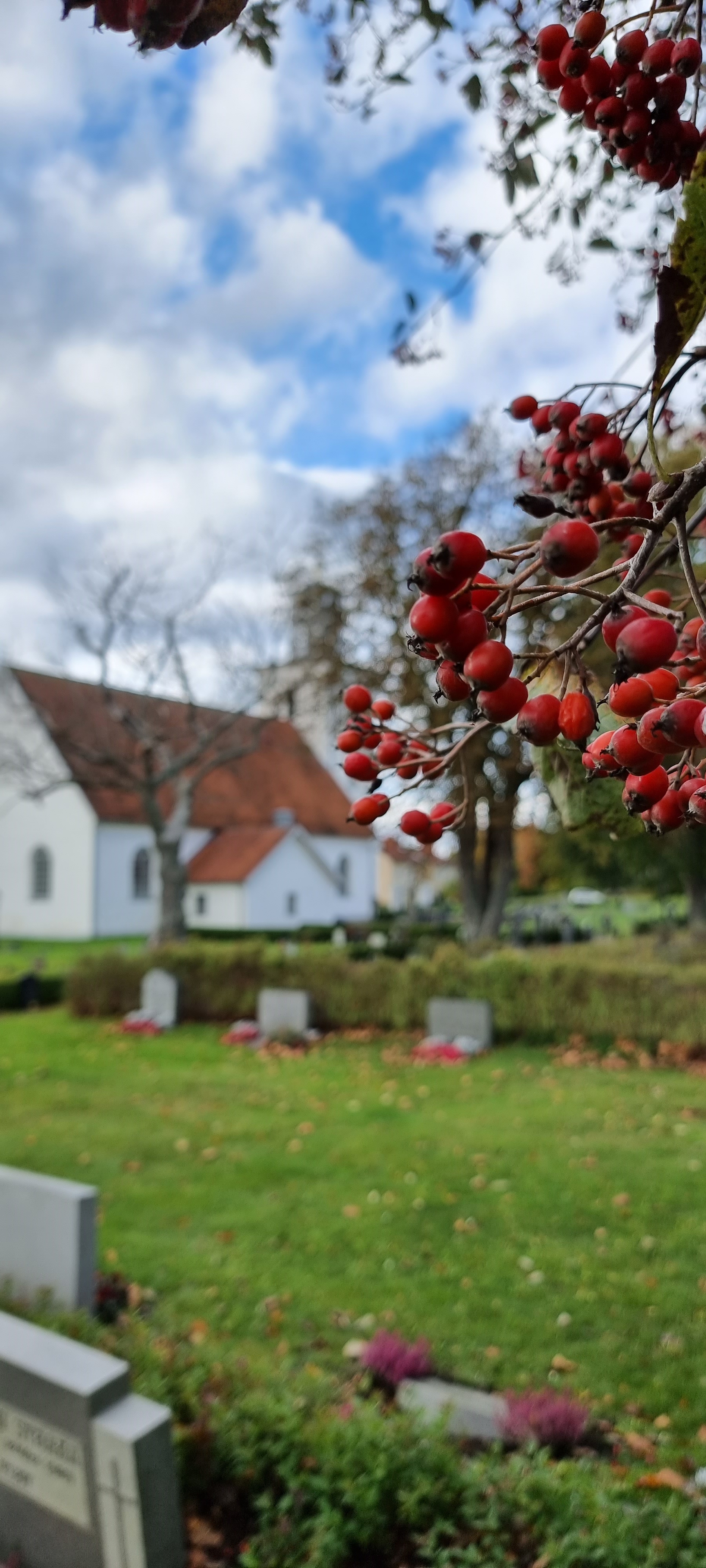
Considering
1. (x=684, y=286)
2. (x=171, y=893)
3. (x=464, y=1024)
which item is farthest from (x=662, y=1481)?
(x=171, y=893)

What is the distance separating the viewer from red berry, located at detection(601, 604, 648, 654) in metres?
0.96

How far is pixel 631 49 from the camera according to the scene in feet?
4.30

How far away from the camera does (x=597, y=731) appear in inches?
51.6

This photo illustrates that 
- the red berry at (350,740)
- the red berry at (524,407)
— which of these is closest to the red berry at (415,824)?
the red berry at (350,740)

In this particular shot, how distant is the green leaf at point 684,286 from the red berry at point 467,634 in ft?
1.03

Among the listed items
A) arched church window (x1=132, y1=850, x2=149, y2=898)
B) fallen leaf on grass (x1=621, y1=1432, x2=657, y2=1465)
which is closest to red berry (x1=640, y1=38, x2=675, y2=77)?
fallen leaf on grass (x1=621, y1=1432, x2=657, y2=1465)

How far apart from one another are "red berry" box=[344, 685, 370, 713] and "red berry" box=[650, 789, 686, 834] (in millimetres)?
550

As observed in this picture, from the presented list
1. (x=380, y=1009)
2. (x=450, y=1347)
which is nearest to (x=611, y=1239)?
(x=450, y=1347)

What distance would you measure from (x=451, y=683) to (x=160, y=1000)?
13.3 m

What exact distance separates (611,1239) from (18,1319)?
3577 mm

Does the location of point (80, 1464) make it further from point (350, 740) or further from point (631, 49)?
→ point (631, 49)

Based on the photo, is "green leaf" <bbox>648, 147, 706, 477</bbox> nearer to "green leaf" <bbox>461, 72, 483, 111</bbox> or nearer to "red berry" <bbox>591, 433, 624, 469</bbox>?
"red berry" <bbox>591, 433, 624, 469</bbox>

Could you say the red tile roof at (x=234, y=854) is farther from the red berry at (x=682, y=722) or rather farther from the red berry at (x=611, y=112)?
the red berry at (x=682, y=722)

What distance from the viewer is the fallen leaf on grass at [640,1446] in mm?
3348
